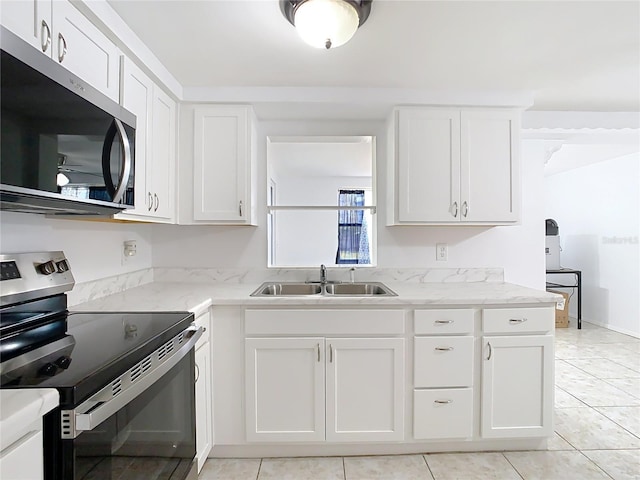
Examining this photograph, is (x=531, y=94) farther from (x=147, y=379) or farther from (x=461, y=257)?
(x=147, y=379)

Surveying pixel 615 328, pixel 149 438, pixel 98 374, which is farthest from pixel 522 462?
Result: pixel 615 328

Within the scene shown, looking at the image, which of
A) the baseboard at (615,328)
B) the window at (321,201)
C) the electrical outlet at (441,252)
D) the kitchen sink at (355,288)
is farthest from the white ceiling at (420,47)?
the baseboard at (615,328)

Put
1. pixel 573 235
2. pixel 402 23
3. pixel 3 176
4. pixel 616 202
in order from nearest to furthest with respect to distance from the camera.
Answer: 1. pixel 3 176
2. pixel 402 23
3. pixel 616 202
4. pixel 573 235

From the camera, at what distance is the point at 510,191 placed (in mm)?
2396

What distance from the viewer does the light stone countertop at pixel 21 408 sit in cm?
71

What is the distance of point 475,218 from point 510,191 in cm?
29

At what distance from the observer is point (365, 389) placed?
2.01 m

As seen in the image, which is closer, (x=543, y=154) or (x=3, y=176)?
(x=3, y=176)

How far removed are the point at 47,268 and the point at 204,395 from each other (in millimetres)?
941

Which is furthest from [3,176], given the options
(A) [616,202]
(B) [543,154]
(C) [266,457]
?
(A) [616,202]

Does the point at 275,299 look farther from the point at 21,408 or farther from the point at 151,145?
the point at 21,408

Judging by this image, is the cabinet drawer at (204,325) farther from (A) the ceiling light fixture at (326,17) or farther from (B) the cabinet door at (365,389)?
(A) the ceiling light fixture at (326,17)

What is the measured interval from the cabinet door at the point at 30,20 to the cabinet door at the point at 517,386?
2.29 metres

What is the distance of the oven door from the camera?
2.81 feet
